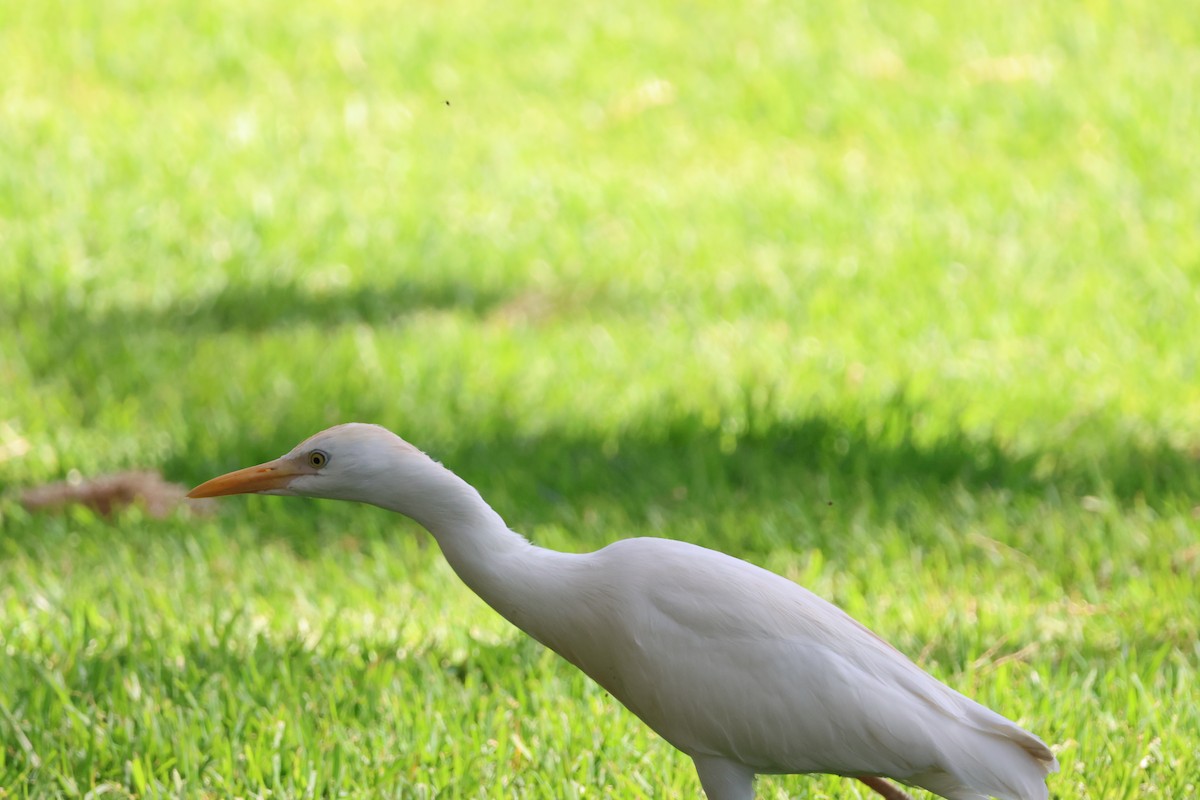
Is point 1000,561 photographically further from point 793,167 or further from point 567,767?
point 793,167

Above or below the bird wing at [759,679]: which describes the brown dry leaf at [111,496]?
below

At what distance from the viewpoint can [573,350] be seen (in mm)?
6211

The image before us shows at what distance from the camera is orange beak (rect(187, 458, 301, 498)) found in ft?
8.87

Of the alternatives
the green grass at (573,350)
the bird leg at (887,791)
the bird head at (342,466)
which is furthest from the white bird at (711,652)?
the green grass at (573,350)

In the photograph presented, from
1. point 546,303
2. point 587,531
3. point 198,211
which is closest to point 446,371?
point 546,303

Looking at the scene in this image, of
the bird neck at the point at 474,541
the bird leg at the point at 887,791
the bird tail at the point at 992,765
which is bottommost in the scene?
the bird leg at the point at 887,791

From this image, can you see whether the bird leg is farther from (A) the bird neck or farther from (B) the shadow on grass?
(B) the shadow on grass

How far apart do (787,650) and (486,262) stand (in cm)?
460

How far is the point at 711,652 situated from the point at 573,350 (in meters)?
3.58

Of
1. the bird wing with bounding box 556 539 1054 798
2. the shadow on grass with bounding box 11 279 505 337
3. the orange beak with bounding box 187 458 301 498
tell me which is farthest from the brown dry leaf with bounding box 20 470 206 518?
the bird wing with bounding box 556 539 1054 798

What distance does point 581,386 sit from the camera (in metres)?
5.86

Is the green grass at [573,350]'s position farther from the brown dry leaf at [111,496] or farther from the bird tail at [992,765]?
the bird tail at [992,765]

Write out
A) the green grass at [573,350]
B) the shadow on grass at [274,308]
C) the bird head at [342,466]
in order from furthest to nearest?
1. the shadow on grass at [274,308]
2. the green grass at [573,350]
3. the bird head at [342,466]

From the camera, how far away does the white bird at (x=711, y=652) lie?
2.66 m
